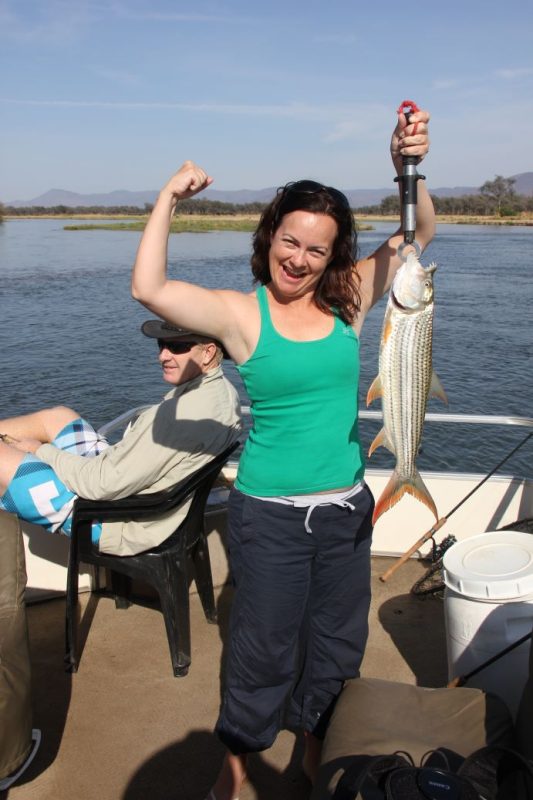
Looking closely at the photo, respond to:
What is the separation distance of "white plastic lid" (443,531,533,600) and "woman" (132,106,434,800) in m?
0.53

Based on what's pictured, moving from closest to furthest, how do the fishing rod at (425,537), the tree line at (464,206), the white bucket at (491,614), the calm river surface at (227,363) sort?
the white bucket at (491,614) < the fishing rod at (425,537) < the calm river surface at (227,363) < the tree line at (464,206)

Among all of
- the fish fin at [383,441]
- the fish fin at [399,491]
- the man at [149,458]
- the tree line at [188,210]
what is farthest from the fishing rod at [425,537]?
the tree line at [188,210]

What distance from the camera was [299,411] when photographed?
2.24 metres

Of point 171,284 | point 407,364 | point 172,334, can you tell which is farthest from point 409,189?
point 172,334

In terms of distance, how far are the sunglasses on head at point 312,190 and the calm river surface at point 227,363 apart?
587 cm

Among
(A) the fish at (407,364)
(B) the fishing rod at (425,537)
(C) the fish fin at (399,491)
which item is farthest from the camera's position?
(B) the fishing rod at (425,537)

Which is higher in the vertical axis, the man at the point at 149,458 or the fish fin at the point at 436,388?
the fish fin at the point at 436,388

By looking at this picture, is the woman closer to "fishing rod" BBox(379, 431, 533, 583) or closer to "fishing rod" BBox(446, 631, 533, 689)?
"fishing rod" BBox(446, 631, 533, 689)

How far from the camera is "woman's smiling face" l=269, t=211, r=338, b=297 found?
2.22 meters

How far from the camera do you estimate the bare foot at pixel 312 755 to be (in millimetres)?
2693

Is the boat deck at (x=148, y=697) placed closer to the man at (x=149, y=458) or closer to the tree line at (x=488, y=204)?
the man at (x=149, y=458)

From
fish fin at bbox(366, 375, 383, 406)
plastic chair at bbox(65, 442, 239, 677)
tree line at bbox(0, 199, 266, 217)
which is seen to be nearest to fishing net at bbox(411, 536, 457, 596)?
plastic chair at bbox(65, 442, 239, 677)

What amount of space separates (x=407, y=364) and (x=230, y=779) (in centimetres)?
156

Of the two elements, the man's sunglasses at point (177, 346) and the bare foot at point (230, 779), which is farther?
the man's sunglasses at point (177, 346)
